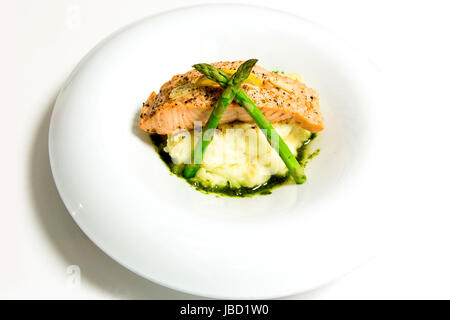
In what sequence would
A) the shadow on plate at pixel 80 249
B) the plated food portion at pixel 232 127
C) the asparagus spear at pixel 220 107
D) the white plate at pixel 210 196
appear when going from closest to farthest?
the white plate at pixel 210 196 → the shadow on plate at pixel 80 249 → the asparagus spear at pixel 220 107 → the plated food portion at pixel 232 127

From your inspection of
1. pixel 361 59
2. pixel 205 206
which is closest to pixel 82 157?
pixel 205 206

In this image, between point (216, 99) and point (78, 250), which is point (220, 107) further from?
point (78, 250)

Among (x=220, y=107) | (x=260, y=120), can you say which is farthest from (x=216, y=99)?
(x=260, y=120)

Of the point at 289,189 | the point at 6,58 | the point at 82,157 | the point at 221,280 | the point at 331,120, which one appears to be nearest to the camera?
the point at 221,280

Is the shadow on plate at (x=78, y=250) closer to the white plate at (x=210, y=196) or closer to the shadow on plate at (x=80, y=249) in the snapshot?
the shadow on plate at (x=80, y=249)

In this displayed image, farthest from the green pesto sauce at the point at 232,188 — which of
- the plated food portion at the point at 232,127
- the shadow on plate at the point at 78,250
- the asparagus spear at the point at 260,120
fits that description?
the shadow on plate at the point at 78,250

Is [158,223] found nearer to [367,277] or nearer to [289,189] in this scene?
[289,189]
